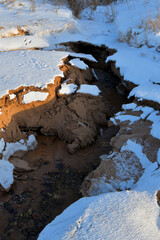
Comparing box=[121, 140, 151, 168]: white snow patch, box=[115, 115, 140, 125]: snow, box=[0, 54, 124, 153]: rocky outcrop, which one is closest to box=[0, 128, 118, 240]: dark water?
box=[0, 54, 124, 153]: rocky outcrop

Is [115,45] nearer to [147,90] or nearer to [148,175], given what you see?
[147,90]

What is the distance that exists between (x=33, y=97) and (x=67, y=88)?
627 mm

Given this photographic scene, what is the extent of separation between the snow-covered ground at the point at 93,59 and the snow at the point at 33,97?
0.02 meters

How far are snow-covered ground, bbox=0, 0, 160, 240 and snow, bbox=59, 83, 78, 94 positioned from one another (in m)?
0.01

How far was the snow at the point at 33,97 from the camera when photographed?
148 inches

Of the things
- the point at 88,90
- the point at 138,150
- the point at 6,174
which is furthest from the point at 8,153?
the point at 138,150

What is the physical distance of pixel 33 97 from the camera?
12.4 ft

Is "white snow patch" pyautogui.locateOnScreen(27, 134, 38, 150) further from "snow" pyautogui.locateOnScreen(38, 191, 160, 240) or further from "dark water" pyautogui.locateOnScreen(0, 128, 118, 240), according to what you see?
"snow" pyautogui.locateOnScreen(38, 191, 160, 240)

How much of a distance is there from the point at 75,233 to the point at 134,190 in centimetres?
69

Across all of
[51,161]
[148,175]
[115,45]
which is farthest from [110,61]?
[148,175]

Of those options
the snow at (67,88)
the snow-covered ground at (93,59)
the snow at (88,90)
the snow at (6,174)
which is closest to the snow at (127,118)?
the snow-covered ground at (93,59)

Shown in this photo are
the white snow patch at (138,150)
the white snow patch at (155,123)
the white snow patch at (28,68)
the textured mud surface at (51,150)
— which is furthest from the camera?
the white snow patch at (28,68)

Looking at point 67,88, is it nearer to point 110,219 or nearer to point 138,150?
point 138,150

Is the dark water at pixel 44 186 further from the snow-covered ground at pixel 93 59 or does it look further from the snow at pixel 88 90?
the snow at pixel 88 90
